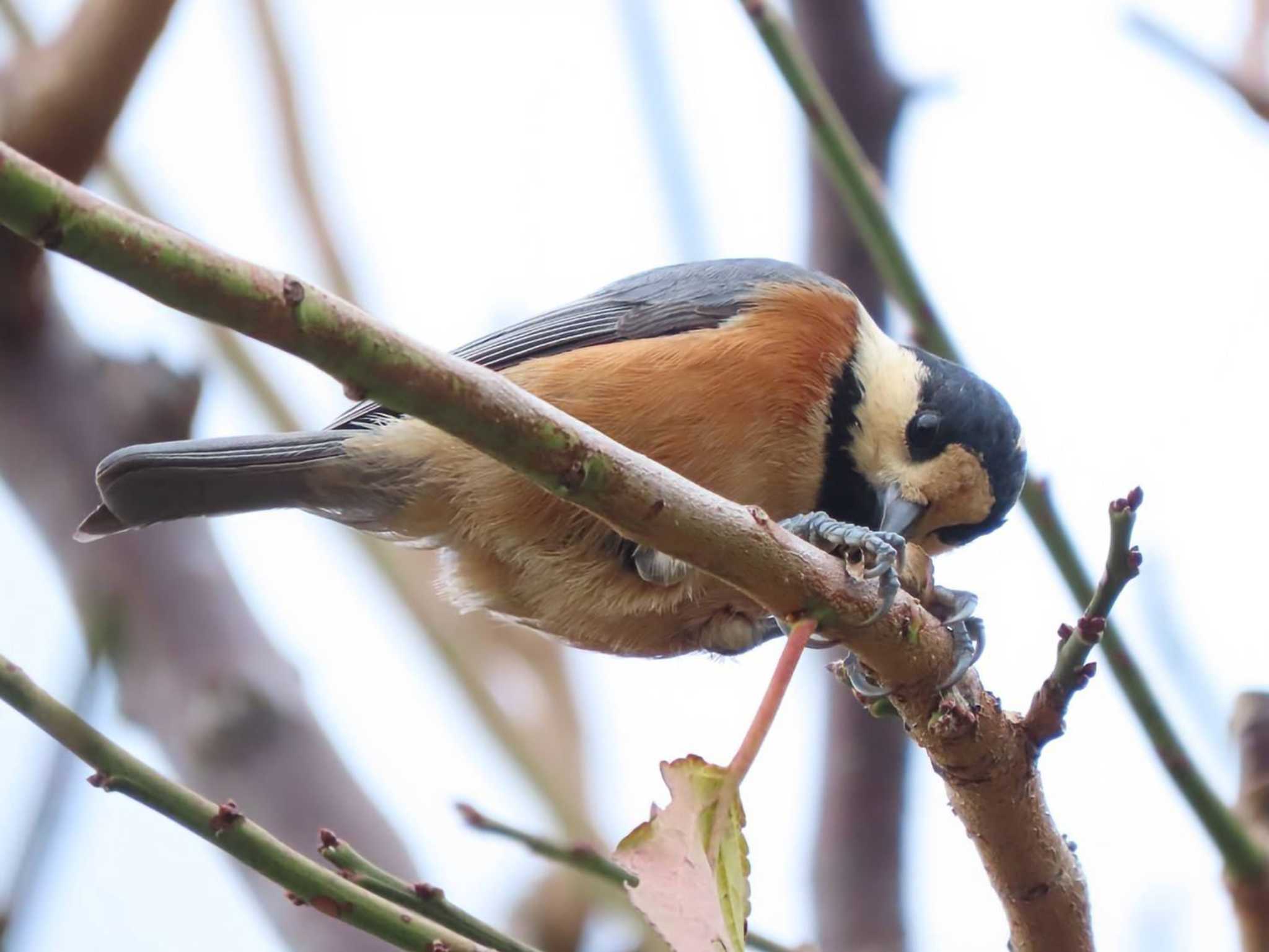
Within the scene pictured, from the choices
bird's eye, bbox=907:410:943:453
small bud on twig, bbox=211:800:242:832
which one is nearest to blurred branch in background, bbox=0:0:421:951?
small bud on twig, bbox=211:800:242:832

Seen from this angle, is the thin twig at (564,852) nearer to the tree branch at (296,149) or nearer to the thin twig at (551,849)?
the thin twig at (551,849)

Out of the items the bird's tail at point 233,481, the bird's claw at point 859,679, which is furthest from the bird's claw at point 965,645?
the bird's tail at point 233,481

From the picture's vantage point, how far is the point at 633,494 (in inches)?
67.7

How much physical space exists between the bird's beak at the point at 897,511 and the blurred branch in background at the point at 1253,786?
929mm

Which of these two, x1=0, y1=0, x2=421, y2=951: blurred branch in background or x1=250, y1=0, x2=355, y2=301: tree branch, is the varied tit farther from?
x1=250, y1=0, x2=355, y2=301: tree branch

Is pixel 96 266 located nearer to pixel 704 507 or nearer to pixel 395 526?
pixel 704 507

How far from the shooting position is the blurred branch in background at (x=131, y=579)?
2.56 meters

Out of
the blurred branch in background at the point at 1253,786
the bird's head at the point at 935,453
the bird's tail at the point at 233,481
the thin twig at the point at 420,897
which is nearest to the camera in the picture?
the thin twig at the point at 420,897

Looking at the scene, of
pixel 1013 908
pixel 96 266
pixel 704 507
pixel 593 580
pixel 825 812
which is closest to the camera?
pixel 96 266

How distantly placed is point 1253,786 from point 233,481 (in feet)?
6.41

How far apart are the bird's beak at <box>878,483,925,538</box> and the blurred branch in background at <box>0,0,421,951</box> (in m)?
1.20

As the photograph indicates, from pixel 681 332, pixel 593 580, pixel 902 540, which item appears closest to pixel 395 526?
pixel 593 580

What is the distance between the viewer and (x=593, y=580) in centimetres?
313

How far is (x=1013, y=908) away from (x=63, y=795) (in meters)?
1.30
